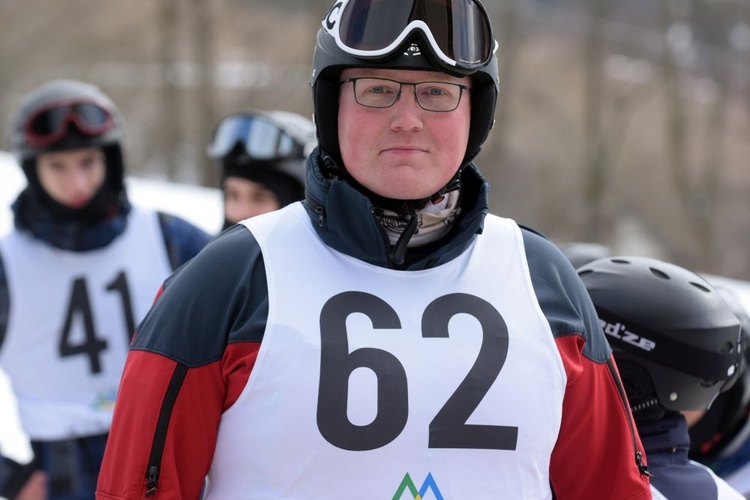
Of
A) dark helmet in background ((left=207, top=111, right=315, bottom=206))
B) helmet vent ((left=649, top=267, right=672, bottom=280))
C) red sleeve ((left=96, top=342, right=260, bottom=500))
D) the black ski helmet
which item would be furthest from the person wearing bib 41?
red sleeve ((left=96, top=342, right=260, bottom=500))

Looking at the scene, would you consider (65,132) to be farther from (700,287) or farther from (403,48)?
(700,287)

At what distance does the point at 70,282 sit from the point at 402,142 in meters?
1.87

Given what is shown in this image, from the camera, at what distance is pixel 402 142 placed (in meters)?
1.62

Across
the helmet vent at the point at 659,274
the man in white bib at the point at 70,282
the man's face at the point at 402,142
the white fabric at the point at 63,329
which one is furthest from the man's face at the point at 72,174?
the helmet vent at the point at 659,274

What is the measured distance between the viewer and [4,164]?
8258mm

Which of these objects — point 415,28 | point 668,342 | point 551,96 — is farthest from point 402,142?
point 551,96

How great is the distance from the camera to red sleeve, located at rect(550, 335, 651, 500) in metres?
1.69

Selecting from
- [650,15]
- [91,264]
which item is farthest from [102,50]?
[91,264]

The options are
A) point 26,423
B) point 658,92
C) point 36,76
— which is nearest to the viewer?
point 26,423

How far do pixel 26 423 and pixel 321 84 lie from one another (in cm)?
190

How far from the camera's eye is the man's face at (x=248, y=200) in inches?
133

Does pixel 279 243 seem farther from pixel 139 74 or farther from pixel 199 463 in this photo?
pixel 139 74

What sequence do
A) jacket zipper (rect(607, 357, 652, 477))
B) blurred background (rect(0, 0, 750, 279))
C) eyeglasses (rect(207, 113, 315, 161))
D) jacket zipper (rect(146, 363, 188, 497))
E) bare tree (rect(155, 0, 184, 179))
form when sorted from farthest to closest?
blurred background (rect(0, 0, 750, 279)) → bare tree (rect(155, 0, 184, 179)) → eyeglasses (rect(207, 113, 315, 161)) → jacket zipper (rect(607, 357, 652, 477)) → jacket zipper (rect(146, 363, 188, 497))

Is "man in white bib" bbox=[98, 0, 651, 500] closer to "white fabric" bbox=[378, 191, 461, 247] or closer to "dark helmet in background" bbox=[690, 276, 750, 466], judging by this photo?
"white fabric" bbox=[378, 191, 461, 247]
